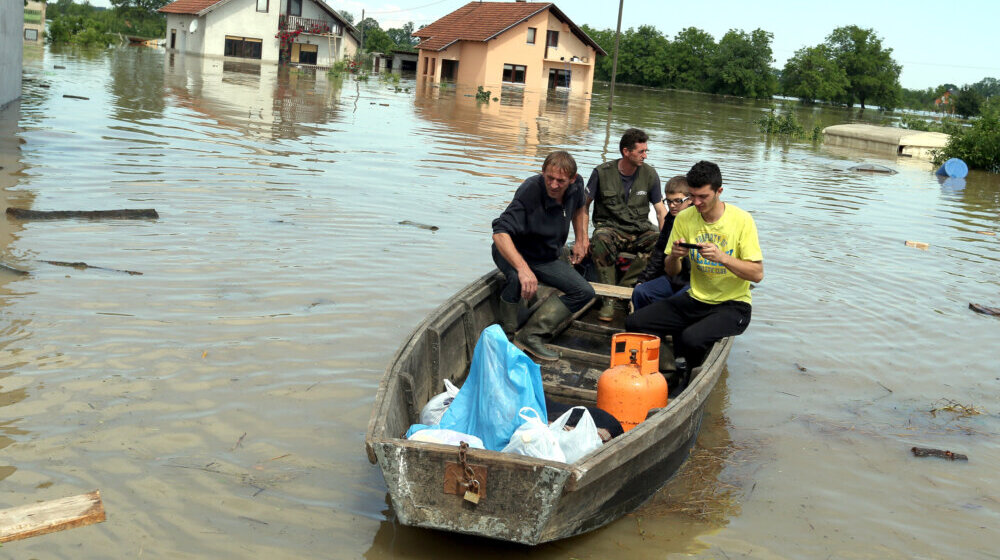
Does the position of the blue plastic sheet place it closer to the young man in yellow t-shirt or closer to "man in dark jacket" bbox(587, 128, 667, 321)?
the young man in yellow t-shirt

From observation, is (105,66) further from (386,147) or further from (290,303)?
(290,303)

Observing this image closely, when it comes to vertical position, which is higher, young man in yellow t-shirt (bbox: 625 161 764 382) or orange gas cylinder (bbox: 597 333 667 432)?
young man in yellow t-shirt (bbox: 625 161 764 382)

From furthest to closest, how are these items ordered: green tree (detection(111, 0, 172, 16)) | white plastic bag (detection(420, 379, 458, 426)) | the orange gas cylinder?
green tree (detection(111, 0, 172, 16))
the orange gas cylinder
white plastic bag (detection(420, 379, 458, 426))

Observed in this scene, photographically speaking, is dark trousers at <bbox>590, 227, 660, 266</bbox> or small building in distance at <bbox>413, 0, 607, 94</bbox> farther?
small building in distance at <bbox>413, 0, 607, 94</bbox>

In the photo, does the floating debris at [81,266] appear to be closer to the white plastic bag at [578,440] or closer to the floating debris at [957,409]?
the white plastic bag at [578,440]

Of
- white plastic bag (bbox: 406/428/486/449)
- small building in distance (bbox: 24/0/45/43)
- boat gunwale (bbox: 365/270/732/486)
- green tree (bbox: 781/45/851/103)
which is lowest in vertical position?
white plastic bag (bbox: 406/428/486/449)

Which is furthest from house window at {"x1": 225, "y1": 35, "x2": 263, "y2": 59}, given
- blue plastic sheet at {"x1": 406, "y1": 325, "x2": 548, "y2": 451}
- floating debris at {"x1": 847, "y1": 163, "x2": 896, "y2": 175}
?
blue plastic sheet at {"x1": 406, "y1": 325, "x2": 548, "y2": 451}

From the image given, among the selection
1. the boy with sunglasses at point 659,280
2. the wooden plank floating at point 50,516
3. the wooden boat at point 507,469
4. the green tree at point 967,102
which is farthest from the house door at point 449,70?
the wooden plank floating at point 50,516

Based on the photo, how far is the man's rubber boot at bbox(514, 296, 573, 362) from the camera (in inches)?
259

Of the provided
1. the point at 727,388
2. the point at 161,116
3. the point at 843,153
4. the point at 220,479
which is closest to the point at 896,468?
the point at 727,388

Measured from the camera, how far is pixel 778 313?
30.3 feet

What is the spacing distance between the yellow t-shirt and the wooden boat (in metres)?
0.70

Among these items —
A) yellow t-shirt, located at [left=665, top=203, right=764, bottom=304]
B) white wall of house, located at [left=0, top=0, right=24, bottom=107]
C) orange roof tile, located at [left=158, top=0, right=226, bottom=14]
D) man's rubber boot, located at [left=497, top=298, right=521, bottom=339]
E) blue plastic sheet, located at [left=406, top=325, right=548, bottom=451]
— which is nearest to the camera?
blue plastic sheet, located at [left=406, top=325, right=548, bottom=451]

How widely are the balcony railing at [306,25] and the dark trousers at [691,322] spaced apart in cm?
5203
